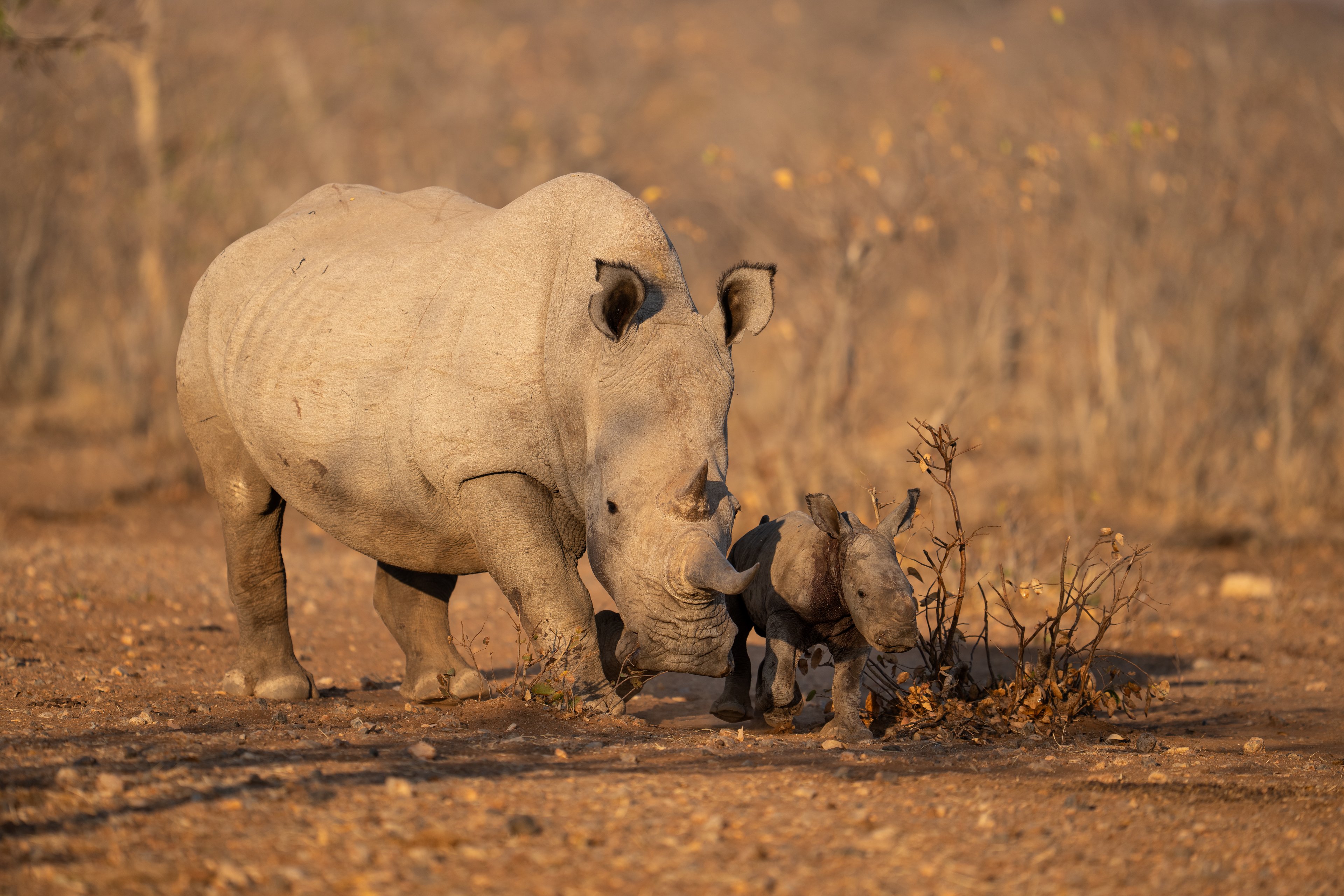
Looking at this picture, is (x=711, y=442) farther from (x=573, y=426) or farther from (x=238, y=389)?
(x=238, y=389)

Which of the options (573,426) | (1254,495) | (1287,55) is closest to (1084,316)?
(1254,495)

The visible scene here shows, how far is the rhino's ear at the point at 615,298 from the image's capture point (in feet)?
16.1

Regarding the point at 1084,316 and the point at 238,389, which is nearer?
the point at 238,389

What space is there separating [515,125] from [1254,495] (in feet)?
34.0

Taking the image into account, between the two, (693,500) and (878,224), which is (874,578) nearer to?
(693,500)

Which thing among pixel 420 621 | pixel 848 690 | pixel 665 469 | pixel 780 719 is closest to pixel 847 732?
pixel 848 690

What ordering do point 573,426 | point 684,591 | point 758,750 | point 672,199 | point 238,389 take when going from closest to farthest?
point 684,591 → point 758,750 → point 573,426 → point 238,389 → point 672,199

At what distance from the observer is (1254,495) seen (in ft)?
42.9

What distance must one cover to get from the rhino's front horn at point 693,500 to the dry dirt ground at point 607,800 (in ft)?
2.64

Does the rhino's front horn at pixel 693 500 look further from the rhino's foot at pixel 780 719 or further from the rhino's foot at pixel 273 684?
the rhino's foot at pixel 273 684

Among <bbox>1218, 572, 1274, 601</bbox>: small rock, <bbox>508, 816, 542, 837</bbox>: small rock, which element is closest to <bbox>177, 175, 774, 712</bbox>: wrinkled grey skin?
<bbox>508, 816, 542, 837</bbox>: small rock

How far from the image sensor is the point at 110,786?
3.79 meters

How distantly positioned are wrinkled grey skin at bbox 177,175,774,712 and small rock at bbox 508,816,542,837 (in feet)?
3.42

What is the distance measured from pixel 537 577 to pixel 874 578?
4.26 feet
